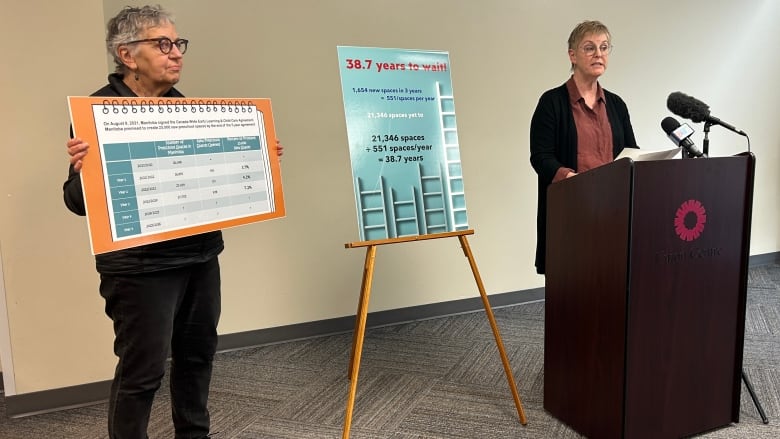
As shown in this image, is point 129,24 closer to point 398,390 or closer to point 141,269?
point 141,269

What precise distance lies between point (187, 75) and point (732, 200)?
8.56 ft

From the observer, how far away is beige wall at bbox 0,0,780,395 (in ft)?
7.32

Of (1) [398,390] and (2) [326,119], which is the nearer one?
(1) [398,390]

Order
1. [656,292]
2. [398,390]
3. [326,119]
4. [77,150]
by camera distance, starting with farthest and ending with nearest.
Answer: [326,119], [398,390], [656,292], [77,150]

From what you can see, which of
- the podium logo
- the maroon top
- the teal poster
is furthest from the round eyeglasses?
the podium logo

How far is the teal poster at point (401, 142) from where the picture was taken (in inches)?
75.7

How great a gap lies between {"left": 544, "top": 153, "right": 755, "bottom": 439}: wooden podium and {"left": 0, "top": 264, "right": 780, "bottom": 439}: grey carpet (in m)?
0.25

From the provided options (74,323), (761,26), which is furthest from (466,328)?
(761,26)

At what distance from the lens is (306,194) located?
309cm

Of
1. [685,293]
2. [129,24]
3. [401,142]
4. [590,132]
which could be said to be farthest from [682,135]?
[129,24]

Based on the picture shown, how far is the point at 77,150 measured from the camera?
1.31 meters

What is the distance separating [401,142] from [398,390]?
48.0 inches

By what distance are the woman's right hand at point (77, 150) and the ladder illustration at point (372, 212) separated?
2.94 feet

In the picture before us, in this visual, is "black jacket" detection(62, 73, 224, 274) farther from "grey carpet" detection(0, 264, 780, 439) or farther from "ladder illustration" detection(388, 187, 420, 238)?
"grey carpet" detection(0, 264, 780, 439)
